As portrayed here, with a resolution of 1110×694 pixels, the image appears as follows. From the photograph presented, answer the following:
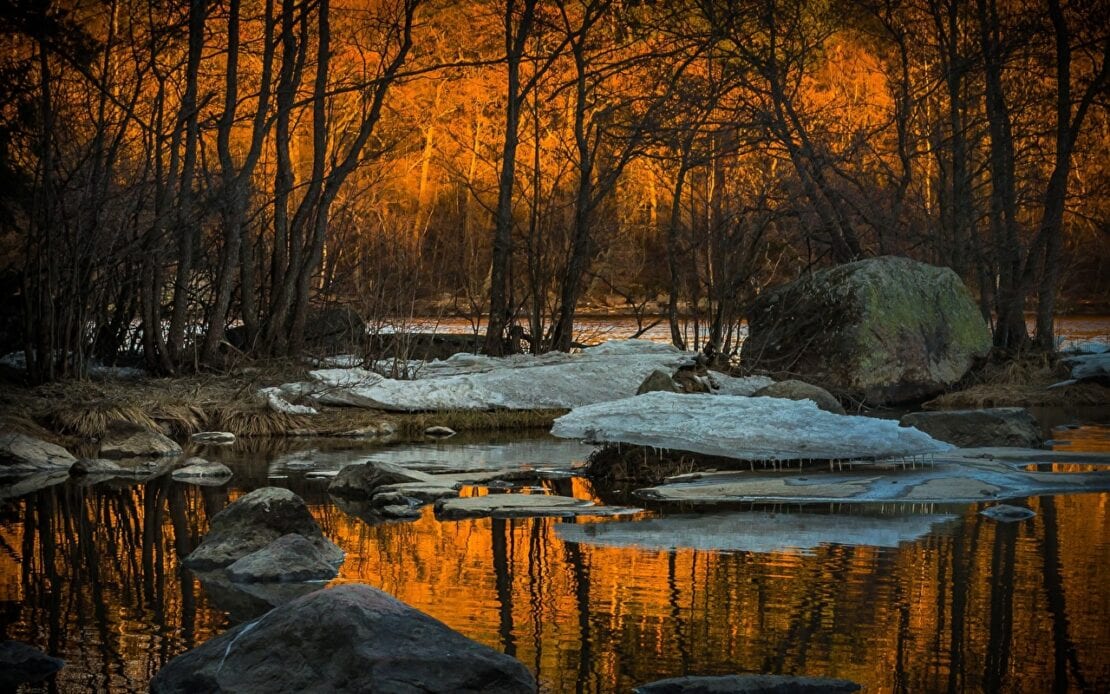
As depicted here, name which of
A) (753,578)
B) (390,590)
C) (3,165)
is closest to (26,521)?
(390,590)

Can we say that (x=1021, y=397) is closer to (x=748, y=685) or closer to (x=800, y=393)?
(x=800, y=393)

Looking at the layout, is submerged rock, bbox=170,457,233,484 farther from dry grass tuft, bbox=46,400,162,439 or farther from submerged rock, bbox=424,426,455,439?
submerged rock, bbox=424,426,455,439

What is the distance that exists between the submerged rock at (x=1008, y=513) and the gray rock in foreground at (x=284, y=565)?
3.82 metres

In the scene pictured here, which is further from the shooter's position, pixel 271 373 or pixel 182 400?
pixel 271 373

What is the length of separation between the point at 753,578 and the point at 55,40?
10.2m

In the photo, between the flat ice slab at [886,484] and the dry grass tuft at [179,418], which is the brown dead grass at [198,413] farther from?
the flat ice slab at [886,484]

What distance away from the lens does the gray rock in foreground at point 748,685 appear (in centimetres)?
438

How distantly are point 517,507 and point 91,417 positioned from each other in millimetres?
5666

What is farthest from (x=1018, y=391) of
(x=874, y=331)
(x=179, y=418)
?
(x=179, y=418)

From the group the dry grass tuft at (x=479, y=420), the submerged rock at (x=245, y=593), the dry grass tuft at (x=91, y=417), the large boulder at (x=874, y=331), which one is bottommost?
the submerged rock at (x=245, y=593)

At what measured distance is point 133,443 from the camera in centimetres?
1177

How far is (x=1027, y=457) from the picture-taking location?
10.7 metres

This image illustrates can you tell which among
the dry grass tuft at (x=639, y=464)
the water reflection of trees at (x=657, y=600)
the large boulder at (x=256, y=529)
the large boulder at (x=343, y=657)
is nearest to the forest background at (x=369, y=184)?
the dry grass tuft at (x=639, y=464)

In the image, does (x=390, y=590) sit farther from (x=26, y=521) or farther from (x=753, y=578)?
(x=26, y=521)
